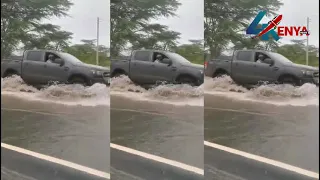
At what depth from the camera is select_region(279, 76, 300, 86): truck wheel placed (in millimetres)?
3357

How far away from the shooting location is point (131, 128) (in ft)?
11.6

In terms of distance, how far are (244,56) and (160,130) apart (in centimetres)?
103

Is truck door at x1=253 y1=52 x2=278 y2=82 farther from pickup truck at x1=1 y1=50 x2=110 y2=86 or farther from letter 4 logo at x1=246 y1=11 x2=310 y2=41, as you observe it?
pickup truck at x1=1 y1=50 x2=110 y2=86

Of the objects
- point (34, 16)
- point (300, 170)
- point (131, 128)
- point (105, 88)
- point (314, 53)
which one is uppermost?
point (34, 16)

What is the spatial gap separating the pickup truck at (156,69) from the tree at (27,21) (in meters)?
0.60

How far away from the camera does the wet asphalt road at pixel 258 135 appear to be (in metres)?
3.35

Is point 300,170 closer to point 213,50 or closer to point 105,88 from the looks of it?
point 213,50

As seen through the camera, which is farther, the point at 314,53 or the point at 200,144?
the point at 200,144

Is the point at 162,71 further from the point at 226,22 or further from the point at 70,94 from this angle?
the point at 70,94

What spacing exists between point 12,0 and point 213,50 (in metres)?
1.86

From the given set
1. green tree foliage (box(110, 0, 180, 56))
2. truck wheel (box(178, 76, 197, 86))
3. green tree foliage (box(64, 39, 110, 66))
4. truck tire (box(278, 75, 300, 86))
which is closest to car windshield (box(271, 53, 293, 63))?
truck tire (box(278, 75, 300, 86))

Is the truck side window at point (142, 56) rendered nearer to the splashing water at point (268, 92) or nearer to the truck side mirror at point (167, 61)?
the truck side mirror at point (167, 61)

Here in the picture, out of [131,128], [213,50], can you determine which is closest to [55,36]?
[131,128]

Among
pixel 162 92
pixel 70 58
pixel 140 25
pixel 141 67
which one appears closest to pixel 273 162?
pixel 162 92
